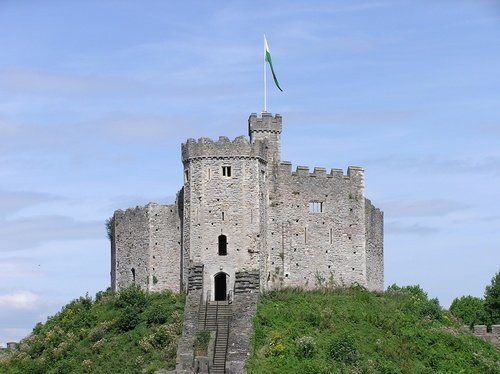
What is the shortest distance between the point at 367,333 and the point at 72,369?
49.1ft

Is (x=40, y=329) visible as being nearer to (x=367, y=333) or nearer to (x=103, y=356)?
(x=103, y=356)

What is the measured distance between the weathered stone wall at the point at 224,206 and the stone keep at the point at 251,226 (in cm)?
5

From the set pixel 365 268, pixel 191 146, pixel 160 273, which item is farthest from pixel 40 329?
pixel 365 268

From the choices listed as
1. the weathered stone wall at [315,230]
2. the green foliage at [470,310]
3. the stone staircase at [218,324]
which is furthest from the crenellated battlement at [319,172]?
the green foliage at [470,310]

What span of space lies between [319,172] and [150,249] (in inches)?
414

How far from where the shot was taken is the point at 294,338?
232 feet

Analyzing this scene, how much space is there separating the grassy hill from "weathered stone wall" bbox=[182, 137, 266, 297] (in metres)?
2.59

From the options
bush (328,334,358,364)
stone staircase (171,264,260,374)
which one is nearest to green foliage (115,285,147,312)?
stone staircase (171,264,260,374)

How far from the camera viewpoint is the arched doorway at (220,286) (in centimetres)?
7781

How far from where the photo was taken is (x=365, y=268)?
266 ft

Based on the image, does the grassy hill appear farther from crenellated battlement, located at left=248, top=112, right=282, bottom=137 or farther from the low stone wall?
crenellated battlement, located at left=248, top=112, right=282, bottom=137

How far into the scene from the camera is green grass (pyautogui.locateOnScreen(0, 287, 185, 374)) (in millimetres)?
70525

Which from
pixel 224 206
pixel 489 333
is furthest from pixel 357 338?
pixel 489 333

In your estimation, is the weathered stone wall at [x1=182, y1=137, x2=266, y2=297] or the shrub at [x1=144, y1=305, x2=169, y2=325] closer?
the shrub at [x1=144, y1=305, x2=169, y2=325]
